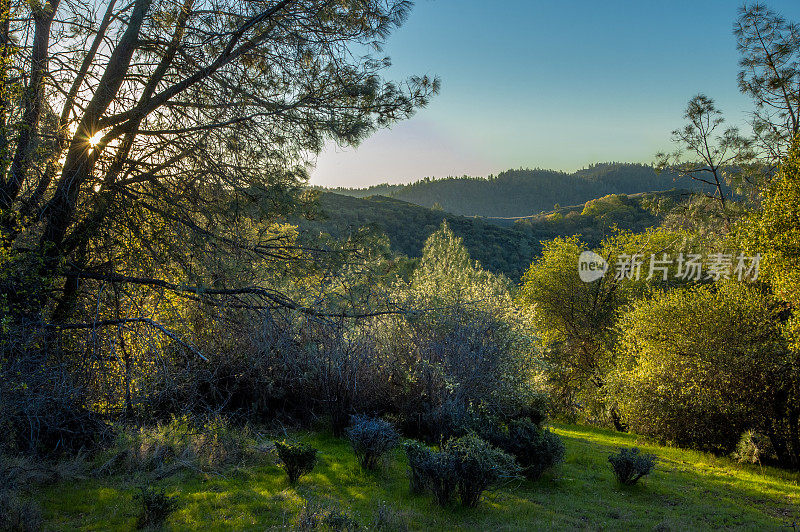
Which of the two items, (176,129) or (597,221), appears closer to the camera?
(176,129)

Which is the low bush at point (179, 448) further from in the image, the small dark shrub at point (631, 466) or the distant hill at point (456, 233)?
the distant hill at point (456, 233)

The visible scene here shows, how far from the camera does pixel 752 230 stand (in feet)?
37.4

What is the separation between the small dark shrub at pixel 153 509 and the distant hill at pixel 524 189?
14834 centimetres

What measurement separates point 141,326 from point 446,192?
6404 inches

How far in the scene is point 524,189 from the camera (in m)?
170

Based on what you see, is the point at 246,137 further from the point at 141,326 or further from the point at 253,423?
the point at 253,423

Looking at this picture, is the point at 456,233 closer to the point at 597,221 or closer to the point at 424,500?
the point at 597,221

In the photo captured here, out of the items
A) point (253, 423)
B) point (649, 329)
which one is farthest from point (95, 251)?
point (649, 329)

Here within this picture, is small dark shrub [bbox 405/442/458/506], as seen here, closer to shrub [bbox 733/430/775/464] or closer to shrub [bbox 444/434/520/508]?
shrub [bbox 444/434/520/508]

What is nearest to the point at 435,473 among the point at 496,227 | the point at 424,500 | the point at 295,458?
the point at 424,500

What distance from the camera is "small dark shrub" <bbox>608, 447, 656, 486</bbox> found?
9289 mm

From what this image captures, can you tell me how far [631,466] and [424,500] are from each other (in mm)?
5186

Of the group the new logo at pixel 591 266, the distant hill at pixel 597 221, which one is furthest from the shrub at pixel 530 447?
the distant hill at pixel 597 221

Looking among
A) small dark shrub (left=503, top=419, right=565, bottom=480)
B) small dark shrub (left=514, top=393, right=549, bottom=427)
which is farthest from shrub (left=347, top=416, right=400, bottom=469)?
small dark shrub (left=514, top=393, right=549, bottom=427)
